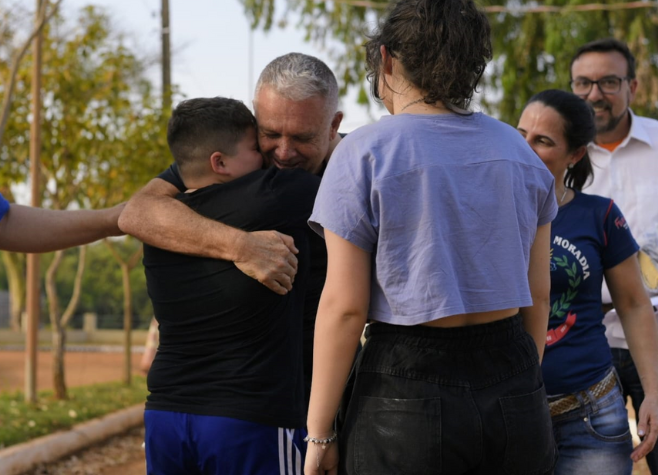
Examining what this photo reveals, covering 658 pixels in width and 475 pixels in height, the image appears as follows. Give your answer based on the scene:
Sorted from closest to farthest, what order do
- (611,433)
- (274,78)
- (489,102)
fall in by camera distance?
(274,78) < (611,433) < (489,102)

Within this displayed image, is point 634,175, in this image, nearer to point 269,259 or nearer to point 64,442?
point 269,259

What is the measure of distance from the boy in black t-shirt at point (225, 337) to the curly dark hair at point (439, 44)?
1.91ft

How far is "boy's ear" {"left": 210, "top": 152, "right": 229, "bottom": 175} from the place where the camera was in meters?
2.66

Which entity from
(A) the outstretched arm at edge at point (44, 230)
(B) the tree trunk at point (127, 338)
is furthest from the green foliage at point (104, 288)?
(A) the outstretched arm at edge at point (44, 230)

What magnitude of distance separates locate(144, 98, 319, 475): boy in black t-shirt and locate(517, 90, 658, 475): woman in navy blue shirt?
1.02m

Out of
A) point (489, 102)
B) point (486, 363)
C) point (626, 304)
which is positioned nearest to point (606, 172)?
point (626, 304)

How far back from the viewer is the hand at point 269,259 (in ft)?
8.05

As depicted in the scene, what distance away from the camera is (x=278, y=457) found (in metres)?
2.51

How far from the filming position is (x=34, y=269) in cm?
945

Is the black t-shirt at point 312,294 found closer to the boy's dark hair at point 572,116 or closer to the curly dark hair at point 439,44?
the curly dark hair at point 439,44

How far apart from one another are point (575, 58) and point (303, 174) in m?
2.34

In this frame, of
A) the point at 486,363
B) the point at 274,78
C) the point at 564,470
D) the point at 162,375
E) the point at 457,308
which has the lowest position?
the point at 564,470

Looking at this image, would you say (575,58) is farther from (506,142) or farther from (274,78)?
(506,142)

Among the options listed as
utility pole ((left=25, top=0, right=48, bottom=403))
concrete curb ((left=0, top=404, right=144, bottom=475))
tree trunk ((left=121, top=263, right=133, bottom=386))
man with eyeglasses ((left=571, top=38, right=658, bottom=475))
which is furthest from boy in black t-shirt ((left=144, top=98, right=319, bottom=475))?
tree trunk ((left=121, top=263, right=133, bottom=386))
